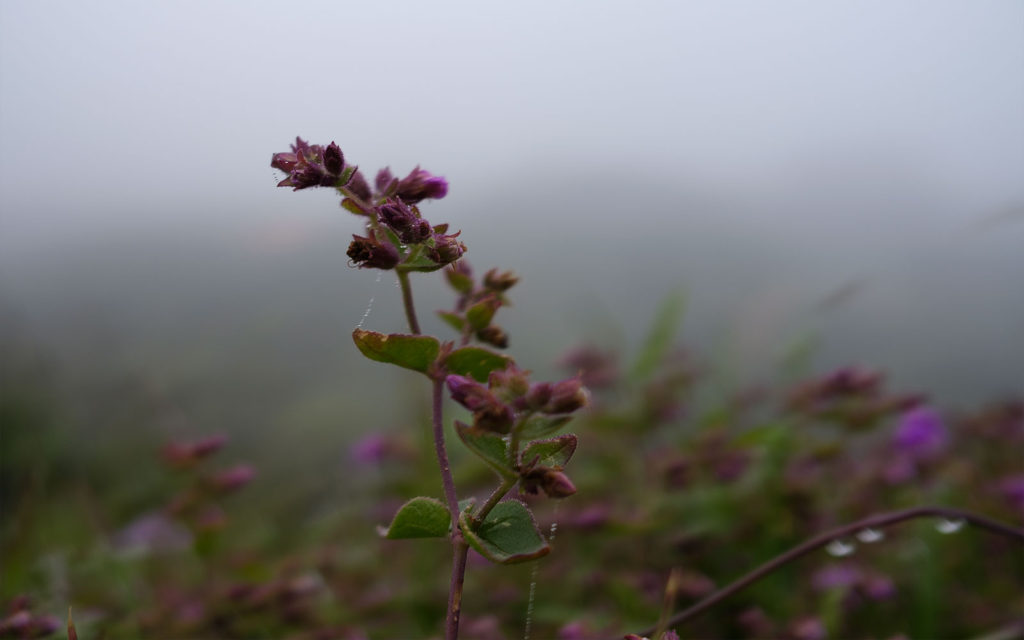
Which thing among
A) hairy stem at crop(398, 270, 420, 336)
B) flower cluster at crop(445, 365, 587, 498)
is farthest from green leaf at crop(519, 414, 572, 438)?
hairy stem at crop(398, 270, 420, 336)

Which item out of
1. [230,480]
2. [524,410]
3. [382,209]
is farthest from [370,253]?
[230,480]

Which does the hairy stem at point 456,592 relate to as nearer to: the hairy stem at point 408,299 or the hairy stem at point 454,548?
the hairy stem at point 454,548

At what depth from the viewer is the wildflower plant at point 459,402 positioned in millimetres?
459

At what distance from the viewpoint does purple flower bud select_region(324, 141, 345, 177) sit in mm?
488

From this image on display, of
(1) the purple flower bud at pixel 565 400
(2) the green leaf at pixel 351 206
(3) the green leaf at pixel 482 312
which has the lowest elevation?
(1) the purple flower bud at pixel 565 400

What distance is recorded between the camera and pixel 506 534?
476mm

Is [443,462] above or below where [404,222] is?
below

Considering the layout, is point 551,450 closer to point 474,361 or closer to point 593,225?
point 474,361

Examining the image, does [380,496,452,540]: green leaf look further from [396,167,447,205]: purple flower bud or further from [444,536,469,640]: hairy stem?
[396,167,447,205]: purple flower bud

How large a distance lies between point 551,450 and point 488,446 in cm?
4

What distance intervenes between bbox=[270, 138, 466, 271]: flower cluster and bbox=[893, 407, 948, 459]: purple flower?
1.10 m

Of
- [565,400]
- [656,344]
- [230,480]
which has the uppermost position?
[565,400]

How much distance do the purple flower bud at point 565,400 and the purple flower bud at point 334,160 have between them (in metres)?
0.20

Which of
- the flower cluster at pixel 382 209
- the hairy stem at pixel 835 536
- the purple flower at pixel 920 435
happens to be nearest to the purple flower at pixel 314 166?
the flower cluster at pixel 382 209
